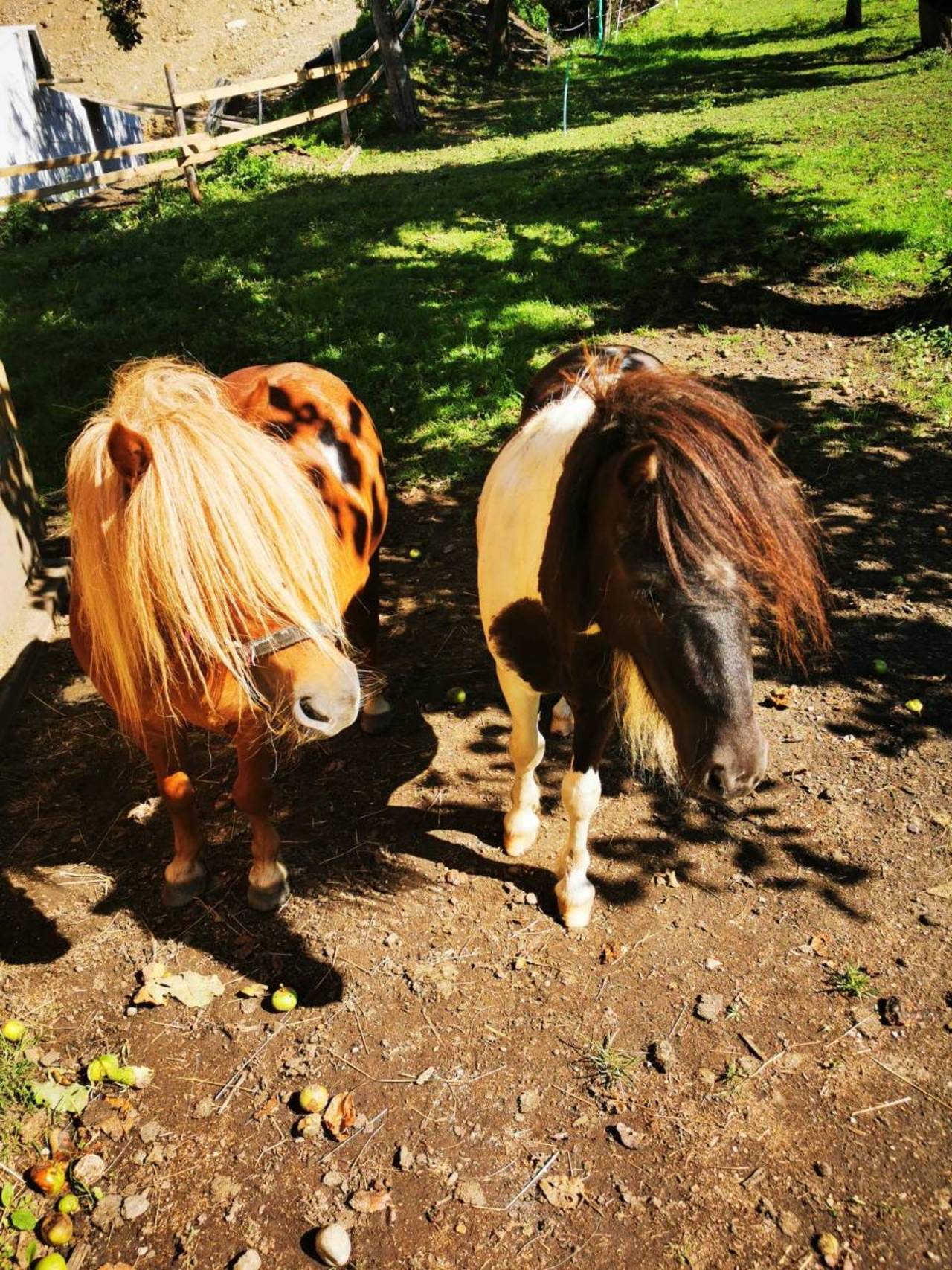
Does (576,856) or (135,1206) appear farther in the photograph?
(576,856)

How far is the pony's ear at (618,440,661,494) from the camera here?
191cm

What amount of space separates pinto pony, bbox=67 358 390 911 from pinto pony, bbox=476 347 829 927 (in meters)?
0.78

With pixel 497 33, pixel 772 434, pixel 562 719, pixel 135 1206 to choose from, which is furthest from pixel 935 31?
pixel 135 1206

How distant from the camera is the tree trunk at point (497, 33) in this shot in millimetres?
20156

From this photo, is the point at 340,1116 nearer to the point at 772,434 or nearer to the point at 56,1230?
the point at 56,1230

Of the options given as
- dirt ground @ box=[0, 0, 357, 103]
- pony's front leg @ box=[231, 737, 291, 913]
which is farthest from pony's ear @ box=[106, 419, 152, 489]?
dirt ground @ box=[0, 0, 357, 103]

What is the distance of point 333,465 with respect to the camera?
3502 mm

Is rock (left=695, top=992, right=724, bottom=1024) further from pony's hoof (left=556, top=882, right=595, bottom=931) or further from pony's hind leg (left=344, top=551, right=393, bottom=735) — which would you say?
pony's hind leg (left=344, top=551, right=393, bottom=735)

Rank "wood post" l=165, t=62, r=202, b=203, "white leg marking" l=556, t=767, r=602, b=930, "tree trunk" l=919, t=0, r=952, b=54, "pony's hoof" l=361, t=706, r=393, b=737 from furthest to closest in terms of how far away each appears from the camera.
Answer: "tree trunk" l=919, t=0, r=952, b=54, "wood post" l=165, t=62, r=202, b=203, "pony's hoof" l=361, t=706, r=393, b=737, "white leg marking" l=556, t=767, r=602, b=930

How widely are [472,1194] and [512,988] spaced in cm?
75

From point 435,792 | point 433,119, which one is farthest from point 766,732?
point 433,119

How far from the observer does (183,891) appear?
3.55 meters

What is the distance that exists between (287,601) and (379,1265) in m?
2.06

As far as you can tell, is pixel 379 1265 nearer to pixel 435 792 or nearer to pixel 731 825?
pixel 435 792
